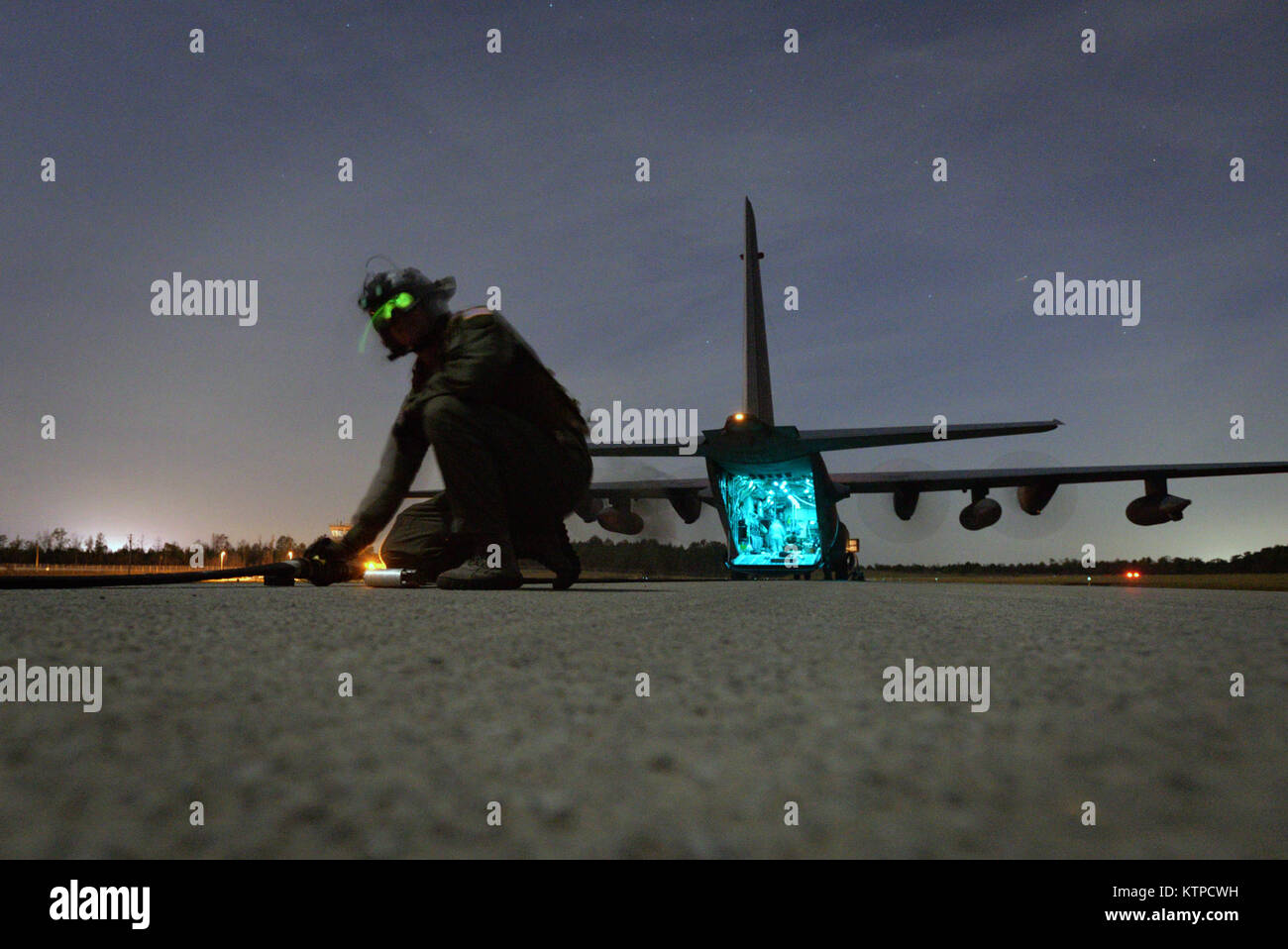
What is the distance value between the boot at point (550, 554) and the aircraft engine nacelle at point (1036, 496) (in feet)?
59.5

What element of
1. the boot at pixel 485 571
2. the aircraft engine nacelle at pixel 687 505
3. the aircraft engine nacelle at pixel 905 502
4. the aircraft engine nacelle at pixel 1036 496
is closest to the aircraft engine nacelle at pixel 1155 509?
the aircraft engine nacelle at pixel 1036 496

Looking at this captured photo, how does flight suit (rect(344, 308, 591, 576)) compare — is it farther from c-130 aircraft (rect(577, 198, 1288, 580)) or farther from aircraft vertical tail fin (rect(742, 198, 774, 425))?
aircraft vertical tail fin (rect(742, 198, 774, 425))

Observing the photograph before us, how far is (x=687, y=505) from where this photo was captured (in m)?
24.0

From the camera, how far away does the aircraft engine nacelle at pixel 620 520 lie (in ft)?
71.2

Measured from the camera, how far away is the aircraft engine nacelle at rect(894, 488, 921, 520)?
74.3ft

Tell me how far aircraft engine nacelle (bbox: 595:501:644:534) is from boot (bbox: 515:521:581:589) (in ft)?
51.4

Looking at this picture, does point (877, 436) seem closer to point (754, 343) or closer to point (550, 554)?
point (754, 343)

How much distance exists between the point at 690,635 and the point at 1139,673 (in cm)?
120

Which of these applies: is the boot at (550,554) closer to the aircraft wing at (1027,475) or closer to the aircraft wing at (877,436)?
the aircraft wing at (877,436)

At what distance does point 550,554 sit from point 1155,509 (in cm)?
1793

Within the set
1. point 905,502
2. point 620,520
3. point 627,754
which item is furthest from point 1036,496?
point 627,754
